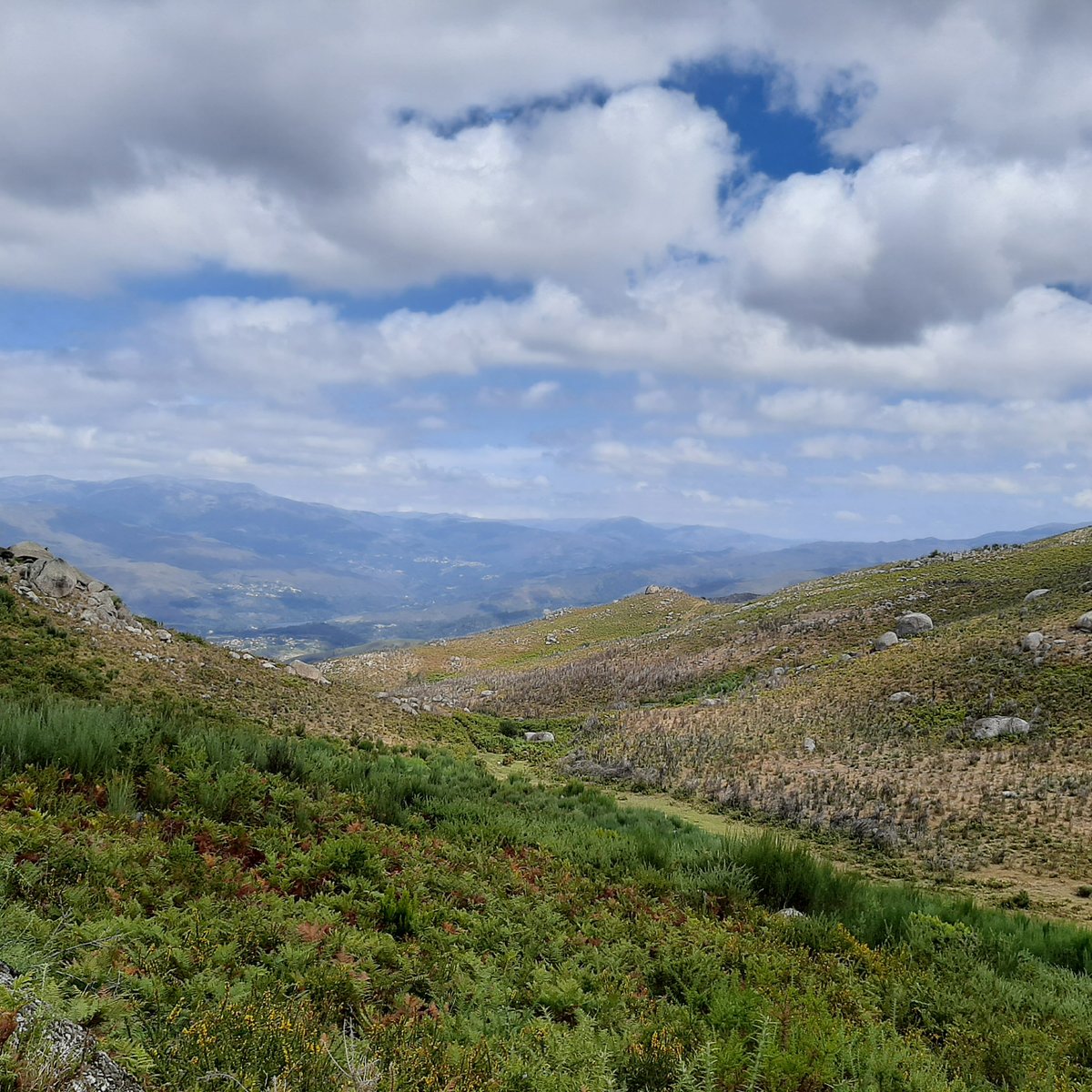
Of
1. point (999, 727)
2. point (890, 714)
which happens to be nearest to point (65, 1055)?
point (999, 727)

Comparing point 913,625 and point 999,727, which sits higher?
point 913,625

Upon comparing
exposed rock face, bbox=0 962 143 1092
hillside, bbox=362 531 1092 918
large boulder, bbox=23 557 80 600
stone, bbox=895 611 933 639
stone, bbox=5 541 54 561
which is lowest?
hillside, bbox=362 531 1092 918

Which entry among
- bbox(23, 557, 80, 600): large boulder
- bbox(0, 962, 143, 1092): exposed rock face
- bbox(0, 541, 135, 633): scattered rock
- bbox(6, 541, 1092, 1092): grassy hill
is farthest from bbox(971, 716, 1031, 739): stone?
bbox(23, 557, 80, 600): large boulder

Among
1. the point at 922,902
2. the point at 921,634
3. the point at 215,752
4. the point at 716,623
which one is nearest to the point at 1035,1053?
the point at 922,902

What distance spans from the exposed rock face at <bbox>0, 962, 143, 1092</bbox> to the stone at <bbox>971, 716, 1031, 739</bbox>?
88.5 ft

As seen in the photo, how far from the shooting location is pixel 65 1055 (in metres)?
3.55

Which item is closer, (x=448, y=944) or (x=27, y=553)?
(x=448, y=944)

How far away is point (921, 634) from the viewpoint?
35906mm

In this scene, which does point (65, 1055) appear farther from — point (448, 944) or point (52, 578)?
point (52, 578)

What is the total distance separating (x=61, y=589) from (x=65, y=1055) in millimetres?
32407

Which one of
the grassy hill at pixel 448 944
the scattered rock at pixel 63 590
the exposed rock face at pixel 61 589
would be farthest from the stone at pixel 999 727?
the exposed rock face at pixel 61 589

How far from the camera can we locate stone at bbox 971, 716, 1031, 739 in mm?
22312

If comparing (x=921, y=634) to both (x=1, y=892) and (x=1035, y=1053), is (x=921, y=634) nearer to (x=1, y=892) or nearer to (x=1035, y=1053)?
(x=1035, y=1053)

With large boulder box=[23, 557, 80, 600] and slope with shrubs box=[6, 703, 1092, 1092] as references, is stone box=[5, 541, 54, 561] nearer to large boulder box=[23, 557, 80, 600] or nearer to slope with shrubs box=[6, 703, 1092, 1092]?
large boulder box=[23, 557, 80, 600]
